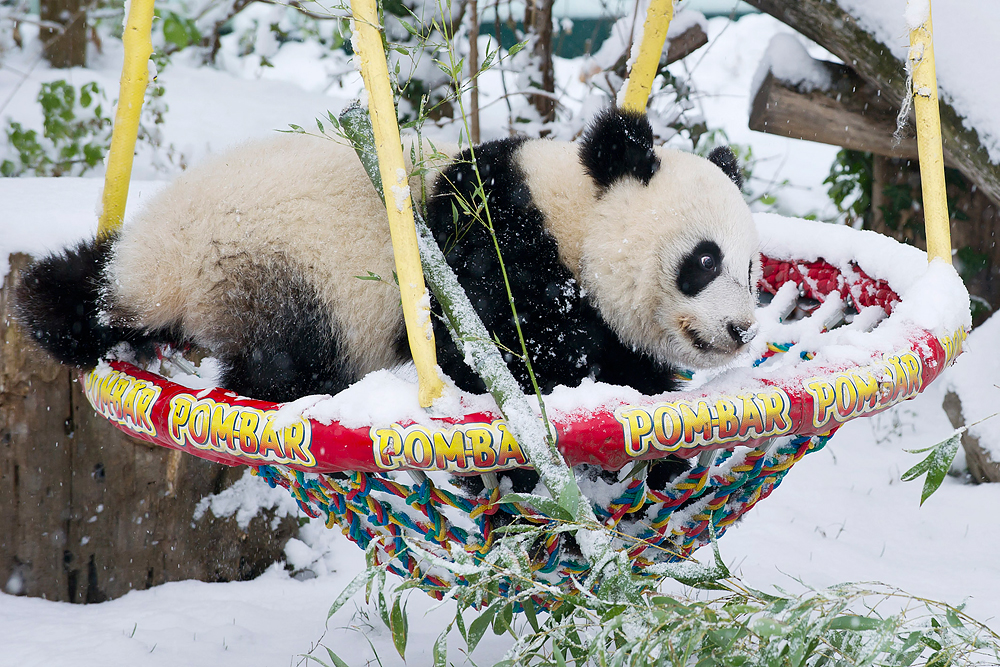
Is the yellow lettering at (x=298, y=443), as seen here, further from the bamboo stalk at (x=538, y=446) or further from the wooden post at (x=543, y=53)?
the wooden post at (x=543, y=53)

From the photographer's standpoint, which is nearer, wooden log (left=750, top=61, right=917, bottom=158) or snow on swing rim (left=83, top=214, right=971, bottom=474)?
snow on swing rim (left=83, top=214, right=971, bottom=474)

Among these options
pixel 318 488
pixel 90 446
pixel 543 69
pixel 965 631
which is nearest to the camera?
pixel 965 631

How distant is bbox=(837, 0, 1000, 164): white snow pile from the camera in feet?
8.10

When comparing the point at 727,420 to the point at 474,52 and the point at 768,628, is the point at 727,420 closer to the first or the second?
→ the point at 768,628

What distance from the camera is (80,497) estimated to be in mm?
2039

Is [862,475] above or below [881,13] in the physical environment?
below

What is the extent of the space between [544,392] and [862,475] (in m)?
2.02

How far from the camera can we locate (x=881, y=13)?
8.44 ft

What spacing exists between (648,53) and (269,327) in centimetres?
102

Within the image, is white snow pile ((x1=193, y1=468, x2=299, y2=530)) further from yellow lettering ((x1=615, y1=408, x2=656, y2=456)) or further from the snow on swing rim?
yellow lettering ((x1=615, y1=408, x2=656, y2=456))

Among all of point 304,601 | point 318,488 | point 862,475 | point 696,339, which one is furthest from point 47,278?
point 862,475

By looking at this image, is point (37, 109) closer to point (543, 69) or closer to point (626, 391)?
point (543, 69)

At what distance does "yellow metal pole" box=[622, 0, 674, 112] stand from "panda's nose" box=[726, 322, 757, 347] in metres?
0.54

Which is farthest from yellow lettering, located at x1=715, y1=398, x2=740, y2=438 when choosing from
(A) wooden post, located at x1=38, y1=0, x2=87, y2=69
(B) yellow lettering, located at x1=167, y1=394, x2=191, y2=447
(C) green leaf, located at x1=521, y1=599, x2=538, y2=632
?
(A) wooden post, located at x1=38, y1=0, x2=87, y2=69
